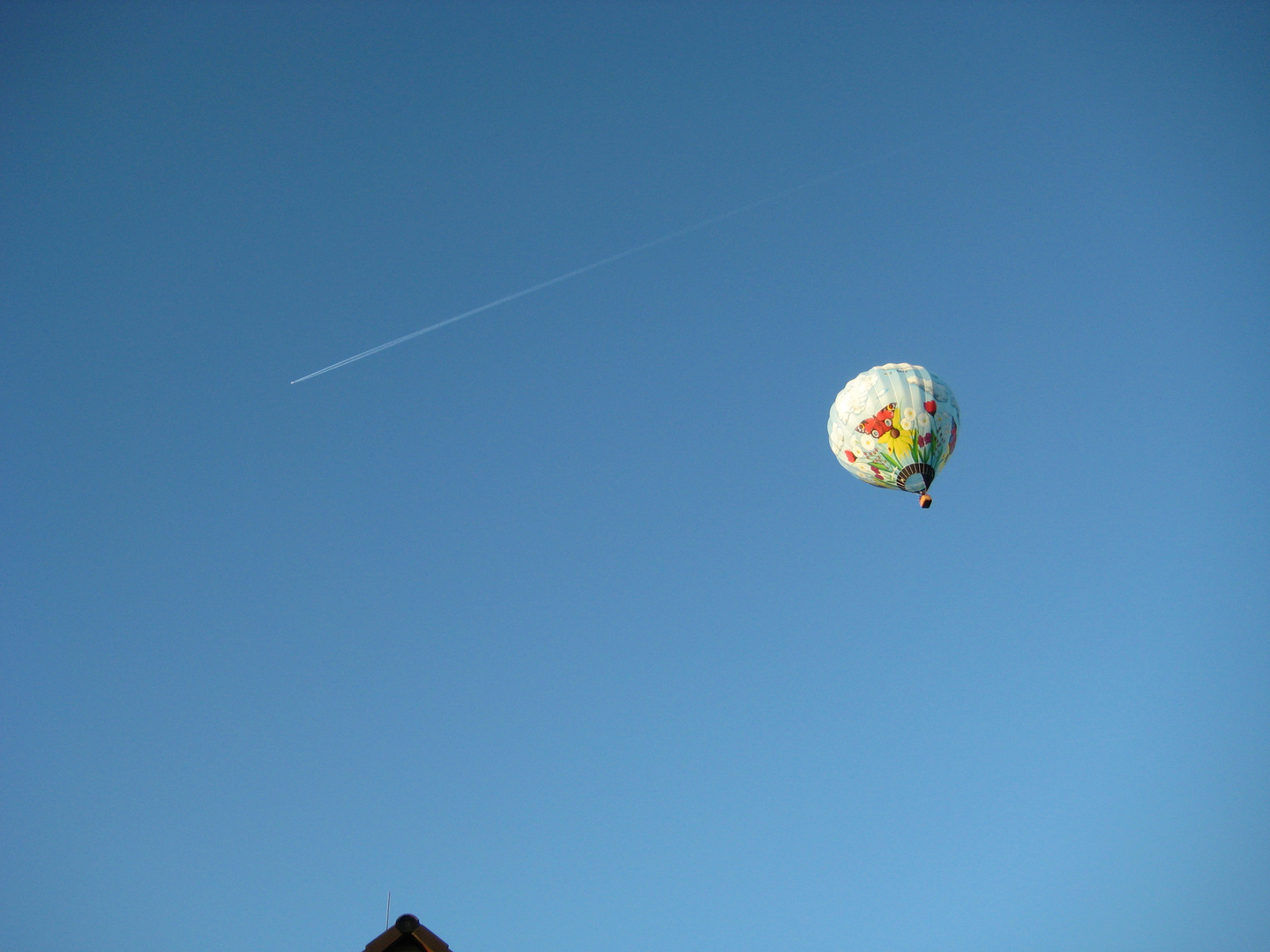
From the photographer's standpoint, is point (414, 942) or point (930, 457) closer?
point (414, 942)

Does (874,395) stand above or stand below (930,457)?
above

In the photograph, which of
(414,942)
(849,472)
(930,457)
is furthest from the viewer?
(849,472)

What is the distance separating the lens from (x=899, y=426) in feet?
82.2

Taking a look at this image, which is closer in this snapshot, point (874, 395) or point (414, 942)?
point (414, 942)

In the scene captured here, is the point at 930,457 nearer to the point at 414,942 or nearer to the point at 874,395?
the point at 874,395

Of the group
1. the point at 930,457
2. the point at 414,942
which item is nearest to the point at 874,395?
the point at 930,457

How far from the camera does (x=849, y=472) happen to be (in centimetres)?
2708

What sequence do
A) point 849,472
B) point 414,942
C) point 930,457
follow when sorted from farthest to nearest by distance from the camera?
point 849,472, point 930,457, point 414,942

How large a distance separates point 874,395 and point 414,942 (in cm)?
2068

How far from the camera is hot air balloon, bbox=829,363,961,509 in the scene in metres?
25.1

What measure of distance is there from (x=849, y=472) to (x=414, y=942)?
21.4m

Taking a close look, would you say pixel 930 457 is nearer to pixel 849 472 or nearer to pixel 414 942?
pixel 849 472

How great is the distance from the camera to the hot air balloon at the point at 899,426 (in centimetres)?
2506

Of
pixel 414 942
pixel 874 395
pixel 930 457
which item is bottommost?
pixel 414 942
